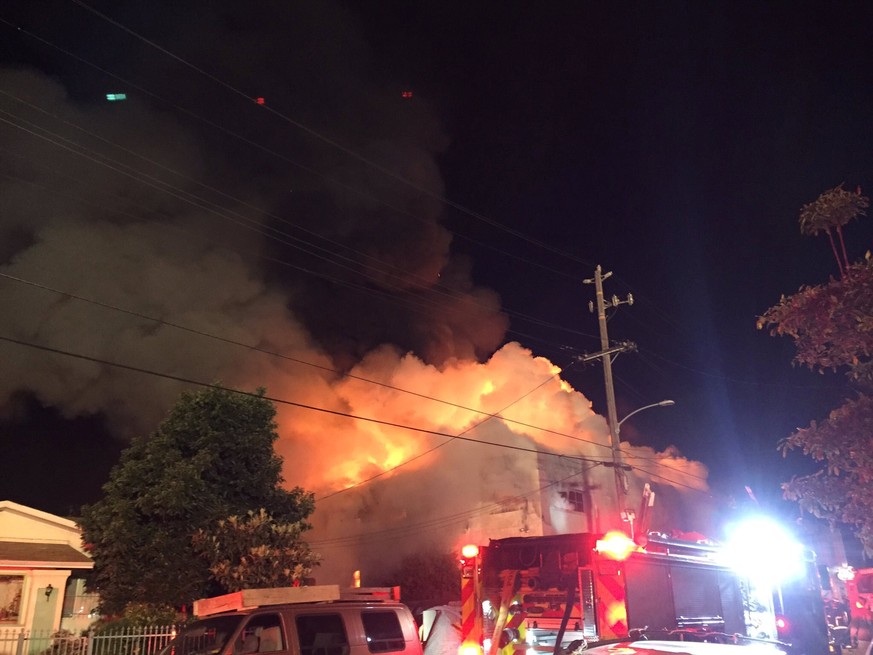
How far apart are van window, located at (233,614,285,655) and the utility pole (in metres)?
11.3

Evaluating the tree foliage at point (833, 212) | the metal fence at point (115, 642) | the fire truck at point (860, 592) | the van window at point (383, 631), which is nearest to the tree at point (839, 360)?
the tree foliage at point (833, 212)

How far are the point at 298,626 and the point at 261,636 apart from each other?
1.29 ft

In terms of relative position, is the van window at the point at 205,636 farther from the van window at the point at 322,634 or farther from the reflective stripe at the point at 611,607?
the reflective stripe at the point at 611,607

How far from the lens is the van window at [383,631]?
732 centimetres

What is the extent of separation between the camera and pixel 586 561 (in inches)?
316

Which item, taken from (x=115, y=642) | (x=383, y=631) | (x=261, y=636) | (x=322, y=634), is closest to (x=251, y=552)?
(x=115, y=642)

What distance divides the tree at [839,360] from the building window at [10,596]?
18.4 meters

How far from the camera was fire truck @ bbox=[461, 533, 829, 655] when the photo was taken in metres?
7.60

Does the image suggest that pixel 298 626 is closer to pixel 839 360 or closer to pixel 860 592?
pixel 839 360

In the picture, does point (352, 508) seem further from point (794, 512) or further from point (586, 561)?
point (794, 512)

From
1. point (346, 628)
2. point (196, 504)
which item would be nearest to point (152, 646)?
point (196, 504)

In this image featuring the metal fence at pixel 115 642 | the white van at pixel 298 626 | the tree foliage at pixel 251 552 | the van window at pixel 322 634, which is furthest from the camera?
the tree foliage at pixel 251 552

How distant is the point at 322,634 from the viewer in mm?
6941

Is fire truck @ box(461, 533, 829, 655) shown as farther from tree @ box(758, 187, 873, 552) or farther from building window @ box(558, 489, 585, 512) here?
building window @ box(558, 489, 585, 512)
